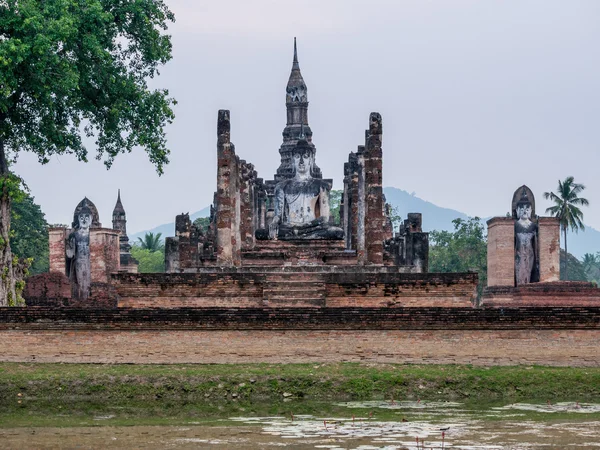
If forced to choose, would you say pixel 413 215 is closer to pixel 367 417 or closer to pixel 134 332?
pixel 134 332

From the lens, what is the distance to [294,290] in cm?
2242

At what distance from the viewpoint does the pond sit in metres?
11.9

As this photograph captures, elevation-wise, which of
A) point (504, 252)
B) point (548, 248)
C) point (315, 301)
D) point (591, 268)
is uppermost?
point (591, 268)

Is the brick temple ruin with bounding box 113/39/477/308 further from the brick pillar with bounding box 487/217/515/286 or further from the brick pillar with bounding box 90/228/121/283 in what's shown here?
the brick pillar with bounding box 90/228/121/283

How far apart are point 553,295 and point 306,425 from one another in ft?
55.9

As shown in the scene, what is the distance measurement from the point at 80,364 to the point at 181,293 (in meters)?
4.85

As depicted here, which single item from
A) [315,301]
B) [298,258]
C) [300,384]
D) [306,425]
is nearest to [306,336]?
[300,384]

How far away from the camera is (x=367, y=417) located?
46.5 feet

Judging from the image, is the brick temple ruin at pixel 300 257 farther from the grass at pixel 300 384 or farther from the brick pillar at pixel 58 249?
the grass at pixel 300 384

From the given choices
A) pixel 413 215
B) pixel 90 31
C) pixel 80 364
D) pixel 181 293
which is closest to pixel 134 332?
pixel 80 364

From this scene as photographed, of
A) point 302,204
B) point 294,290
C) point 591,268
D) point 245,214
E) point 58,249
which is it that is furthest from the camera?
point 591,268

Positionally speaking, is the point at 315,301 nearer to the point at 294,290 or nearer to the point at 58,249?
the point at 294,290

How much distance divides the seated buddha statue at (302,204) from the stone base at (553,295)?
631 centimetres

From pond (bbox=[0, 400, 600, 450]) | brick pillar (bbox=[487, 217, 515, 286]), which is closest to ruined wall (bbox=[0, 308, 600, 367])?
pond (bbox=[0, 400, 600, 450])
